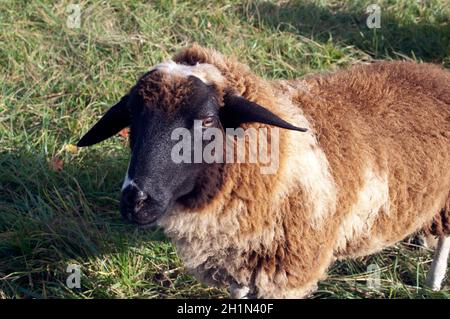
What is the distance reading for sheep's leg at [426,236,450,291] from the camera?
3.88m

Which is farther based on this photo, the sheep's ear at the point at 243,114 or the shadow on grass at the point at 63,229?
the shadow on grass at the point at 63,229

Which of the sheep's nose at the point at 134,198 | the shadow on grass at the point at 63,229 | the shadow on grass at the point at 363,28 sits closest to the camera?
the sheep's nose at the point at 134,198

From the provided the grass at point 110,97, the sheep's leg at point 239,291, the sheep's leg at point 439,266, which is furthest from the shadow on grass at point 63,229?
the sheep's leg at point 439,266

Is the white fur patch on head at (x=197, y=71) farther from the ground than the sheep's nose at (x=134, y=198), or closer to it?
farther from the ground

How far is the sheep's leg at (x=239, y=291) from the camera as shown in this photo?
3.36 metres

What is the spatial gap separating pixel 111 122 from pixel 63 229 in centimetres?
105

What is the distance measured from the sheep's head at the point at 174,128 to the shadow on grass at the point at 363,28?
12.0 ft

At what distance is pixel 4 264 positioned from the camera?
3.88 m

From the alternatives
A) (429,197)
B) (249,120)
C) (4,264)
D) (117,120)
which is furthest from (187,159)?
(4,264)

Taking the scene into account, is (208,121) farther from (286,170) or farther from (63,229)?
(63,229)

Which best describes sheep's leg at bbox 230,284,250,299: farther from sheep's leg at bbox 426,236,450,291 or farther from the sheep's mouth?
sheep's leg at bbox 426,236,450,291

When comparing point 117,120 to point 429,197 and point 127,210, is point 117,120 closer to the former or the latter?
point 127,210

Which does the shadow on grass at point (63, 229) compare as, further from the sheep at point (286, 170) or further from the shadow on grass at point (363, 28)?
the shadow on grass at point (363, 28)
